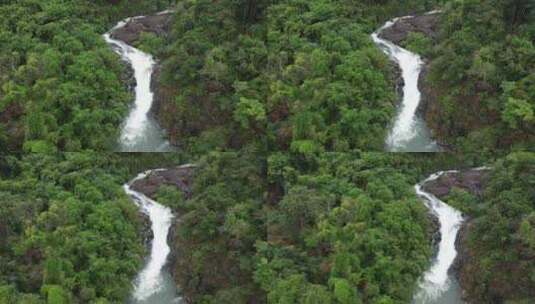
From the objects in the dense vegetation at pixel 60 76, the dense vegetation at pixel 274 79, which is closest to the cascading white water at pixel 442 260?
the dense vegetation at pixel 274 79

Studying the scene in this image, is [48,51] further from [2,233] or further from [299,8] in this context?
[299,8]

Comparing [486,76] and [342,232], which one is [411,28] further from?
[342,232]

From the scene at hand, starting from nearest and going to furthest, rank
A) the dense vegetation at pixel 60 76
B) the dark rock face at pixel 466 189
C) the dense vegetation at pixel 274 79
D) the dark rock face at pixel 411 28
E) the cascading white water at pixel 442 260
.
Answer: the cascading white water at pixel 442 260, the dark rock face at pixel 466 189, the dense vegetation at pixel 274 79, the dense vegetation at pixel 60 76, the dark rock face at pixel 411 28

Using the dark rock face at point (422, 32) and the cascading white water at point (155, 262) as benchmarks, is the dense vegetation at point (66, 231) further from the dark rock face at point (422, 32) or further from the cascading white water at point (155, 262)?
the dark rock face at point (422, 32)

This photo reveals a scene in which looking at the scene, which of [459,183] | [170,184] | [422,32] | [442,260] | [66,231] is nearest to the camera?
[66,231]

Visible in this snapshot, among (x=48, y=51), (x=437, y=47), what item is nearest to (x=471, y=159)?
(x=437, y=47)

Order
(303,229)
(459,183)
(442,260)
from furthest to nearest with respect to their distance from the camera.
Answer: (459,183)
(442,260)
(303,229)

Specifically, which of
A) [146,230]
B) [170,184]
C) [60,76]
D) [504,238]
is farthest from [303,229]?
[60,76]
